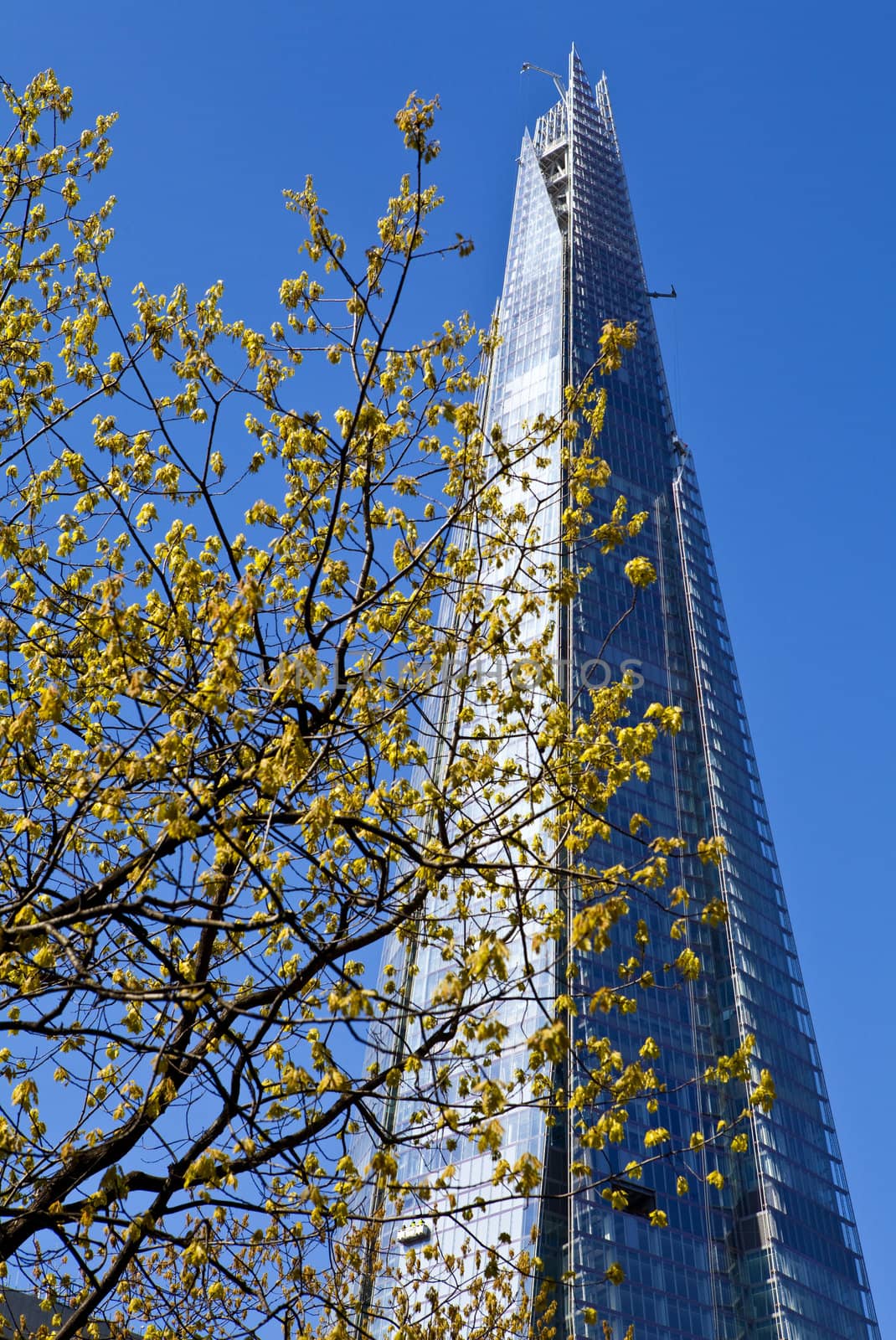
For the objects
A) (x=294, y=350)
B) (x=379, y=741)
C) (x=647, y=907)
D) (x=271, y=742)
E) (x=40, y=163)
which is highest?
(x=647, y=907)

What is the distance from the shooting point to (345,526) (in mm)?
10953

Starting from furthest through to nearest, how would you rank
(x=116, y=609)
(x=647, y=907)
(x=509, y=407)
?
(x=509, y=407) → (x=647, y=907) → (x=116, y=609)

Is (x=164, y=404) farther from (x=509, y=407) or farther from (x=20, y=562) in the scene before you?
(x=509, y=407)

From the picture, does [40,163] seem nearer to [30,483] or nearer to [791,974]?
[30,483]

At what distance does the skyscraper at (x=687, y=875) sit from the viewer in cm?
6128

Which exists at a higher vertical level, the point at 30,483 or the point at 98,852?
the point at 30,483

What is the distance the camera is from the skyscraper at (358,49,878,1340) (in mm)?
Answer: 61281

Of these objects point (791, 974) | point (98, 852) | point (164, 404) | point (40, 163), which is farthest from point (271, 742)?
point (791, 974)

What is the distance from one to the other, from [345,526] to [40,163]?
16.1ft

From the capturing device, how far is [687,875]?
3115 inches

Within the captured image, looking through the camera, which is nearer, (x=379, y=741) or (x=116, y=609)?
(x=116, y=609)

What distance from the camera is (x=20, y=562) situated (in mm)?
10156

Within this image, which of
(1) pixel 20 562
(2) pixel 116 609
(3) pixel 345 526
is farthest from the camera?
(3) pixel 345 526

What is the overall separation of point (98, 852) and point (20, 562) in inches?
93.5
